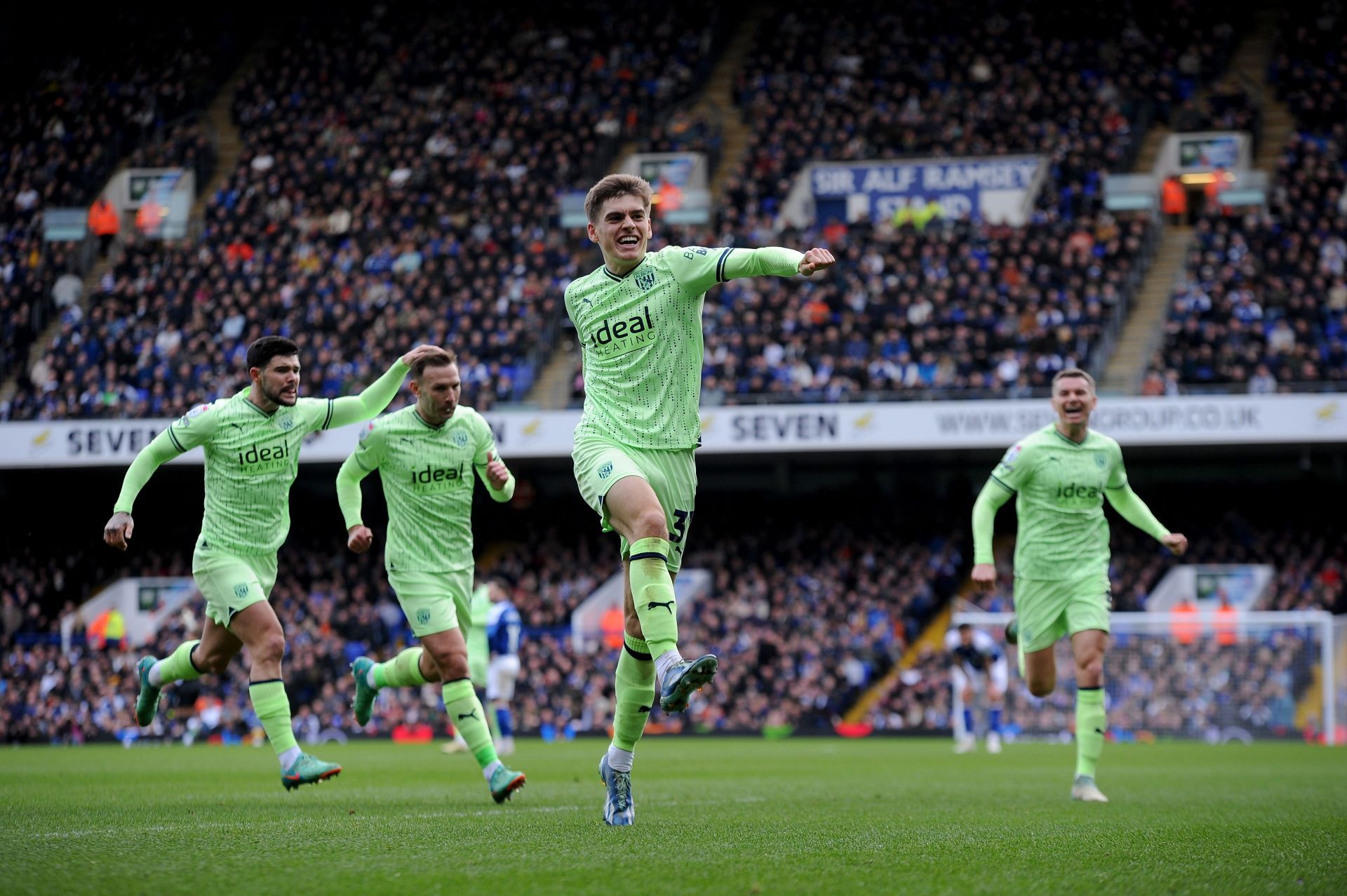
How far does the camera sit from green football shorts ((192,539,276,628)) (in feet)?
29.9

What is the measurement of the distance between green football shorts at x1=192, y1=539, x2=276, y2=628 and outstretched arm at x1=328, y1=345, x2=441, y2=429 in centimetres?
97

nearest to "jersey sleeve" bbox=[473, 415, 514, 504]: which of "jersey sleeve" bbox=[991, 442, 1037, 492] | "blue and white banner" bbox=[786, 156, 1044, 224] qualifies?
"jersey sleeve" bbox=[991, 442, 1037, 492]

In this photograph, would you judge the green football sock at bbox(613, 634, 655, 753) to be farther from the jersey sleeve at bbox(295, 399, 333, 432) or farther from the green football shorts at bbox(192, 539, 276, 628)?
the jersey sleeve at bbox(295, 399, 333, 432)

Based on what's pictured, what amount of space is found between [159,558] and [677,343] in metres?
23.8

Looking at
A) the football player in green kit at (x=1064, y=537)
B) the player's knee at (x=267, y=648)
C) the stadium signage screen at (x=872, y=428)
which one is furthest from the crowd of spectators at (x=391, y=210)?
the player's knee at (x=267, y=648)

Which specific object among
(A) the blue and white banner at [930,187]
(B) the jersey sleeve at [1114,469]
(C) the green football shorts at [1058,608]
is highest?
(A) the blue and white banner at [930,187]

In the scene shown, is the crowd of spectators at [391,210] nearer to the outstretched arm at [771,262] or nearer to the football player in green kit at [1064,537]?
A: the football player in green kit at [1064,537]

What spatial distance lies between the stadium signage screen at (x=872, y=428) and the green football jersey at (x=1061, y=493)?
14.5 meters

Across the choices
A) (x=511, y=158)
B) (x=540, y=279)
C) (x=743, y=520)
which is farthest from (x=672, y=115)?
(x=743, y=520)

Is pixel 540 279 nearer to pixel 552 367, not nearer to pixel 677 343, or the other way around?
pixel 552 367

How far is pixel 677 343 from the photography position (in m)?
6.85

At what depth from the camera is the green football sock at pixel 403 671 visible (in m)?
10.1

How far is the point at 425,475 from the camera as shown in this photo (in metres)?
9.48

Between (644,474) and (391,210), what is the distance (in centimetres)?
2554
